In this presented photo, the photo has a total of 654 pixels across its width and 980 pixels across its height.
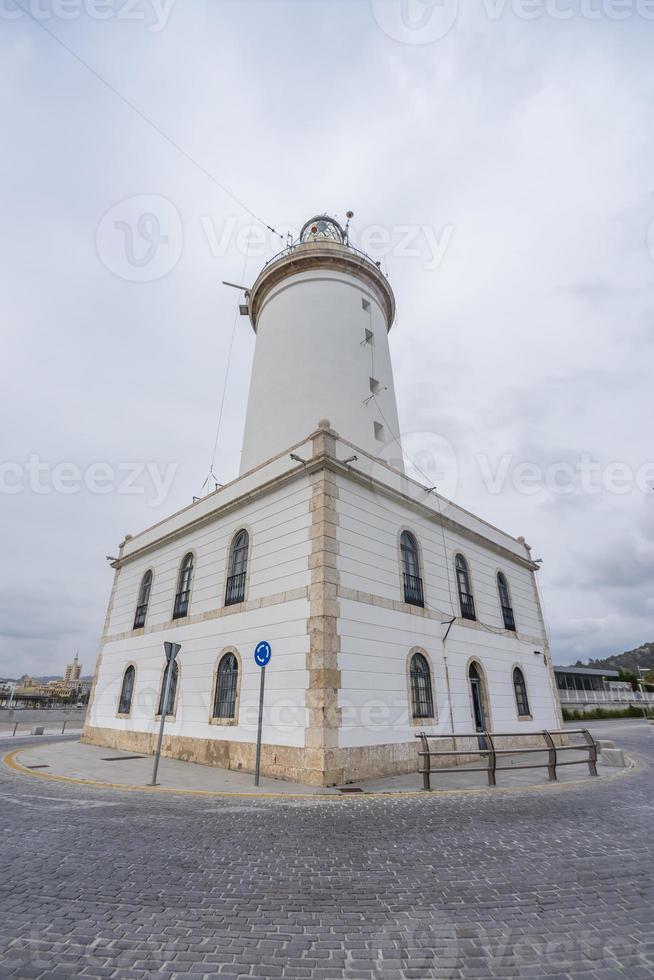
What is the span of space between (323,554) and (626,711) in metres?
36.0

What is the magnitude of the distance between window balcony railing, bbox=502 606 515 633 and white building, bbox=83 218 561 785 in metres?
0.08

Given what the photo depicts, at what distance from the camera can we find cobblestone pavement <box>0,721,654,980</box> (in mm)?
2982

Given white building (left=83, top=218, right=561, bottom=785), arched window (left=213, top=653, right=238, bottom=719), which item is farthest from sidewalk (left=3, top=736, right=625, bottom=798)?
arched window (left=213, top=653, right=238, bottom=719)

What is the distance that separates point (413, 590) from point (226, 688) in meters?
5.49

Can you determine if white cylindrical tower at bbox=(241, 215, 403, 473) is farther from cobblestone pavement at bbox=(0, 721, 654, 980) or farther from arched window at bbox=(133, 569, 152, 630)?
cobblestone pavement at bbox=(0, 721, 654, 980)

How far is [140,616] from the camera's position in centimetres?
1752

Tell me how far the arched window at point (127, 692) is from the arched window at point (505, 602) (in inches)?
527

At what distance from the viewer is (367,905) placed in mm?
3748

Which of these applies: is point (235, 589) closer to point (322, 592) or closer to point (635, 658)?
point (322, 592)

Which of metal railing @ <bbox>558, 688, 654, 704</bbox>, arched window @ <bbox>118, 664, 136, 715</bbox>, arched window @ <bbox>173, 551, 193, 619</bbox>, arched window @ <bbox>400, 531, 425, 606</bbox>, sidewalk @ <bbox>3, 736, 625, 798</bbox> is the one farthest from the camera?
metal railing @ <bbox>558, 688, 654, 704</bbox>

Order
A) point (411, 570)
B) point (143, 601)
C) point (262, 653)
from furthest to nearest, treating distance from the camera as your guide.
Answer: point (143, 601) < point (411, 570) < point (262, 653)

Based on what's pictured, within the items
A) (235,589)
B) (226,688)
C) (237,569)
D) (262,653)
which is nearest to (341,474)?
(237,569)

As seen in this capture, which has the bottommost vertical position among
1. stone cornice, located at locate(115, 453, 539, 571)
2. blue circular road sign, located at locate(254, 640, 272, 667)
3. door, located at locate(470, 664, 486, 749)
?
door, located at locate(470, 664, 486, 749)

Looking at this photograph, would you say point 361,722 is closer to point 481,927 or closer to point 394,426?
point 481,927
